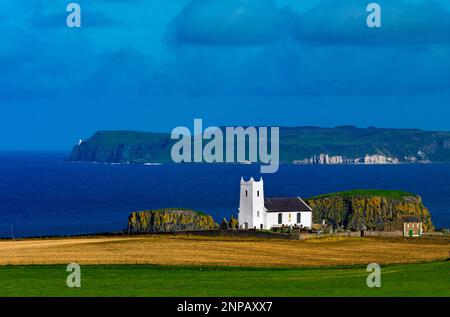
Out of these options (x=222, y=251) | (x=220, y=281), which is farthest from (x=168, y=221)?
(x=220, y=281)

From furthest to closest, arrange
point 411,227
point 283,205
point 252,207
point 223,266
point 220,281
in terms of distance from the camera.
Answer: point 283,205, point 411,227, point 252,207, point 223,266, point 220,281

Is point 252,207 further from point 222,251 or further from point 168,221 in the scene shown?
point 222,251

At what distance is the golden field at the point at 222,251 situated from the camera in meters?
63.7

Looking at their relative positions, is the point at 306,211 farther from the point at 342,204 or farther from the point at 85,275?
the point at 85,275

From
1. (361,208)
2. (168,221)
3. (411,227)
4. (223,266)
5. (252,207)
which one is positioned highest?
(361,208)

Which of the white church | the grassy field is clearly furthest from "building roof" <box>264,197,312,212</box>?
the grassy field

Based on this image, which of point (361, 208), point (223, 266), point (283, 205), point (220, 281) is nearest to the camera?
point (220, 281)

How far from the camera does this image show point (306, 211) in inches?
4289

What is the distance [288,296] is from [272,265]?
2140 centimetres

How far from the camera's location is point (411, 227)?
107938 millimetres

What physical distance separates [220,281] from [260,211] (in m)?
58.0

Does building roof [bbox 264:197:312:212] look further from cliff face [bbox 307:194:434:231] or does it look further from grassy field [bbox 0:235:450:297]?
cliff face [bbox 307:194:434:231]

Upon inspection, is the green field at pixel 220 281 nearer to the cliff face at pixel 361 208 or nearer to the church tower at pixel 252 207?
the church tower at pixel 252 207
